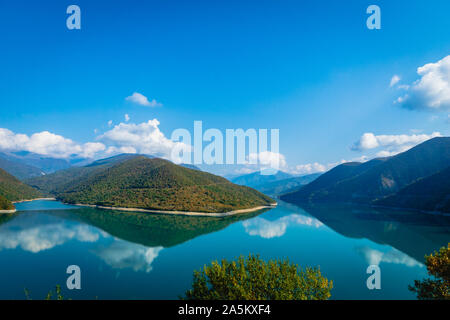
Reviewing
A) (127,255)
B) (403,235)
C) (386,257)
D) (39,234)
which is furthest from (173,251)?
(403,235)

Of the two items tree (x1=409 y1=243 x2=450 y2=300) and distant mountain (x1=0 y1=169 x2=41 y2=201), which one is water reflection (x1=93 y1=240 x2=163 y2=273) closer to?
tree (x1=409 y1=243 x2=450 y2=300)

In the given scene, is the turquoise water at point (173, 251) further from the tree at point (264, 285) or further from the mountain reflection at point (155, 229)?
the tree at point (264, 285)

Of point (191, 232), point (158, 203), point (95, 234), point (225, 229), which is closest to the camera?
point (95, 234)

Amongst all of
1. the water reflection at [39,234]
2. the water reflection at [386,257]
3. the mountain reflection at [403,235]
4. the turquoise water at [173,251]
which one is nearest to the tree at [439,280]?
the turquoise water at [173,251]
